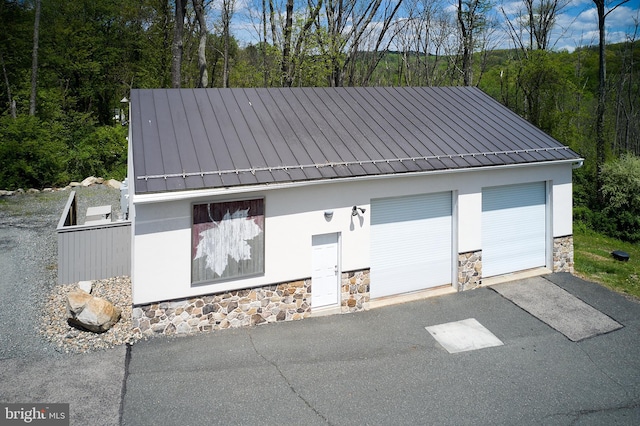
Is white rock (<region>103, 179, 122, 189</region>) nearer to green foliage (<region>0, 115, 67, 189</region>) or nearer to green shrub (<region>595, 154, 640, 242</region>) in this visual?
green foliage (<region>0, 115, 67, 189</region>)

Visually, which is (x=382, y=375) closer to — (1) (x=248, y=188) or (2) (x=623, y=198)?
(1) (x=248, y=188)

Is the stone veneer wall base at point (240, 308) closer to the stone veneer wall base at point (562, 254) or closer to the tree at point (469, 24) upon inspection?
the stone veneer wall base at point (562, 254)

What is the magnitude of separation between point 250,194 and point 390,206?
10.9 feet

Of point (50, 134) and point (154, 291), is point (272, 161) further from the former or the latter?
point (50, 134)

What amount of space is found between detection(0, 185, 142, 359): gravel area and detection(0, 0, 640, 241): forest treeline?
8.18 meters

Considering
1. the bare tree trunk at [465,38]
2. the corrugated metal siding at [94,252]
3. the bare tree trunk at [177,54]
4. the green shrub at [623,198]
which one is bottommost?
the corrugated metal siding at [94,252]

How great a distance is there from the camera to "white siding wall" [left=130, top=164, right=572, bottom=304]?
8086 mm

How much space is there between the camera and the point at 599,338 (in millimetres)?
8820

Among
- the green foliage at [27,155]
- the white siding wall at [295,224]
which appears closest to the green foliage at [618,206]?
the white siding wall at [295,224]

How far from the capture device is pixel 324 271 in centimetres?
960

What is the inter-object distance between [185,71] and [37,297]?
24096 millimetres

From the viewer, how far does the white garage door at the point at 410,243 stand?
1025 centimetres

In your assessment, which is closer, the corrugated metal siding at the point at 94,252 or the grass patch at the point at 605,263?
the corrugated metal siding at the point at 94,252

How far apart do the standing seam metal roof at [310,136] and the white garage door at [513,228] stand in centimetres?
96
